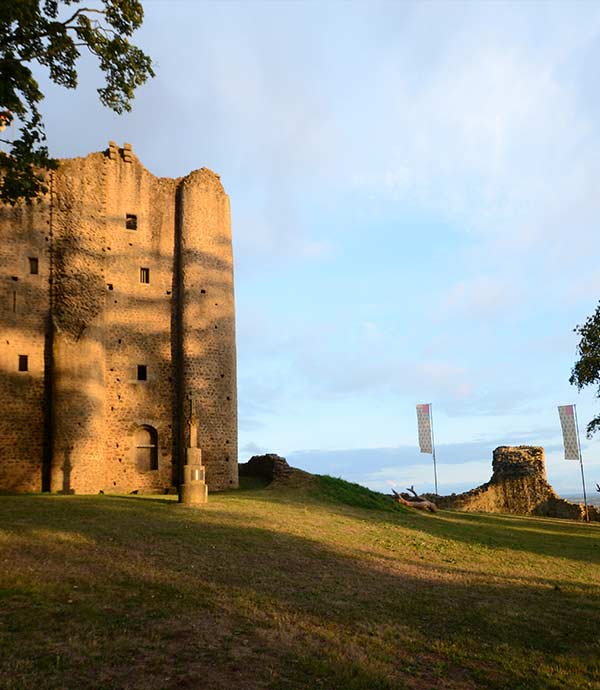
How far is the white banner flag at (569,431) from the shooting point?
3544 cm

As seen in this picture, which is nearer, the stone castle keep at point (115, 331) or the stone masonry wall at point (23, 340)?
the stone masonry wall at point (23, 340)

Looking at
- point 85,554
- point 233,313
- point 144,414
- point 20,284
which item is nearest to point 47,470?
point 144,414

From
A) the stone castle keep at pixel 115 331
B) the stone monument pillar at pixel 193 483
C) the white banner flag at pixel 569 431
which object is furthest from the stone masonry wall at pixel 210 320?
the white banner flag at pixel 569 431

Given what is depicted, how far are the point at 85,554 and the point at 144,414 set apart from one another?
18678 mm

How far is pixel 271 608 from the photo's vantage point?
8.35 meters

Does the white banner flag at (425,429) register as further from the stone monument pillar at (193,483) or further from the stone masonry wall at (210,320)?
the stone monument pillar at (193,483)

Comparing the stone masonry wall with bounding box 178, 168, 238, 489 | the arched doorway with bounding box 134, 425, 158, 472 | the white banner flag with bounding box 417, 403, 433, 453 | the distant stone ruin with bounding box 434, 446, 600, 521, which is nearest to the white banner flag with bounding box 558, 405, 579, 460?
the distant stone ruin with bounding box 434, 446, 600, 521

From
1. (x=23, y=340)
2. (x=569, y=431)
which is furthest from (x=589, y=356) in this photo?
(x=23, y=340)

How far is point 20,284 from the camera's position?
26781 millimetres

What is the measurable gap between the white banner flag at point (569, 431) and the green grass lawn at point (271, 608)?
20.9 meters

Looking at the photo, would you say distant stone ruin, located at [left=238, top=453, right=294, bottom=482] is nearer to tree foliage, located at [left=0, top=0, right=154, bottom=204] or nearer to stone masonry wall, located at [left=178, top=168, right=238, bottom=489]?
stone masonry wall, located at [left=178, top=168, right=238, bottom=489]

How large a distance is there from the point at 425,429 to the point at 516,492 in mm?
7119

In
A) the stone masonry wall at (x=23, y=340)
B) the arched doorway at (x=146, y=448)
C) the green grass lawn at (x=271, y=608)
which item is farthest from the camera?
the arched doorway at (x=146, y=448)

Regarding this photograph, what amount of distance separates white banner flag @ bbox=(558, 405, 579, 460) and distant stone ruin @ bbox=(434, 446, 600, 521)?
2.62 metres
